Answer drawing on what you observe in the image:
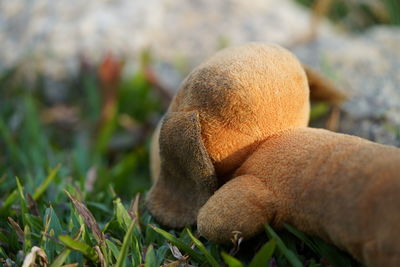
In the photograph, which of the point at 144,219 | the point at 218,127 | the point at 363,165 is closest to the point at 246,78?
the point at 218,127

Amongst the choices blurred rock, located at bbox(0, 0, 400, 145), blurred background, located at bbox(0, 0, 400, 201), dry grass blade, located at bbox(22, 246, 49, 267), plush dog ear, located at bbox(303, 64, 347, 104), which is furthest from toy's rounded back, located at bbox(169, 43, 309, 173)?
blurred rock, located at bbox(0, 0, 400, 145)

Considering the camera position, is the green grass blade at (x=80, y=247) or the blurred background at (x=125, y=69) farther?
the blurred background at (x=125, y=69)

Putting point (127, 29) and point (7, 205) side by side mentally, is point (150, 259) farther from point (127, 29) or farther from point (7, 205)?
point (127, 29)

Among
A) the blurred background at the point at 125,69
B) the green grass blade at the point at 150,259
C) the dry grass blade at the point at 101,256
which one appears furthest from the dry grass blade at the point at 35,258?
the blurred background at the point at 125,69

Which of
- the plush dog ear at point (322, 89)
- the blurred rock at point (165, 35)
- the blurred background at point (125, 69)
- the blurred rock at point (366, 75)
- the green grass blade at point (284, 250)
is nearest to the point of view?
the green grass blade at point (284, 250)

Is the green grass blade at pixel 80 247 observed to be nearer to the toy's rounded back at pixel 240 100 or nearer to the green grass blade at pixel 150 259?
the green grass blade at pixel 150 259

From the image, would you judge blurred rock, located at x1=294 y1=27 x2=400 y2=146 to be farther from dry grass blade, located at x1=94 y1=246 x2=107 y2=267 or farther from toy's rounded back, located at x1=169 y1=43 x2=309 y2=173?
dry grass blade, located at x1=94 y1=246 x2=107 y2=267

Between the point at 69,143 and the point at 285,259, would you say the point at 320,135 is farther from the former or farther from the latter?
the point at 69,143
